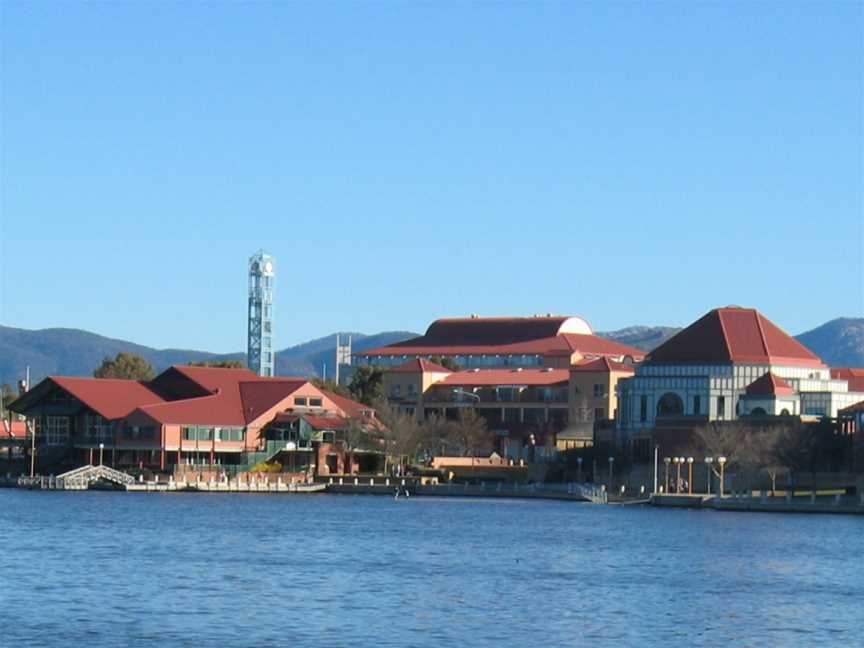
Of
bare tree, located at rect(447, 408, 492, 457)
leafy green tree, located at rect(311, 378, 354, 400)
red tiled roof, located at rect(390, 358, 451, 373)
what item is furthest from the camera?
red tiled roof, located at rect(390, 358, 451, 373)

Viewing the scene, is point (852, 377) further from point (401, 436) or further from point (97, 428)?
point (97, 428)

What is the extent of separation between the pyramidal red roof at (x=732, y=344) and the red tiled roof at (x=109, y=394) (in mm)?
32584

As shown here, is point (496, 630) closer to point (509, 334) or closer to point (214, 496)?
point (214, 496)

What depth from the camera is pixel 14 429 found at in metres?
157

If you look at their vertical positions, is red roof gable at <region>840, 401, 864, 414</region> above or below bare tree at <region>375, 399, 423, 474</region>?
above

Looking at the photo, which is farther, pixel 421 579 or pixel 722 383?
pixel 722 383

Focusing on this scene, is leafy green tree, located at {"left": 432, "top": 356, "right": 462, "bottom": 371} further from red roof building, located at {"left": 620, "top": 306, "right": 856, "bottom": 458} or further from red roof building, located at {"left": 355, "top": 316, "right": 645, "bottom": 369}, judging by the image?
red roof building, located at {"left": 620, "top": 306, "right": 856, "bottom": 458}

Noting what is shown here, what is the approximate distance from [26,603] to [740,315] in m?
86.6

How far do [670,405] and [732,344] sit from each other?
579cm

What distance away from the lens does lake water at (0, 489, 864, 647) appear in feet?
156

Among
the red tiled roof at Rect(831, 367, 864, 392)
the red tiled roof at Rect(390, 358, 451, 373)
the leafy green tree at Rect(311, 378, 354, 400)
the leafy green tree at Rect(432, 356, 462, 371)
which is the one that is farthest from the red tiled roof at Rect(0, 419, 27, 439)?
the red tiled roof at Rect(831, 367, 864, 392)

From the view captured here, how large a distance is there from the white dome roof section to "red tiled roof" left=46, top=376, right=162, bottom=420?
4573cm

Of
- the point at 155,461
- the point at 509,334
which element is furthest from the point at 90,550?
the point at 509,334

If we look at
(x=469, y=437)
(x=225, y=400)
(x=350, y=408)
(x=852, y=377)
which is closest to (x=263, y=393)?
(x=225, y=400)
